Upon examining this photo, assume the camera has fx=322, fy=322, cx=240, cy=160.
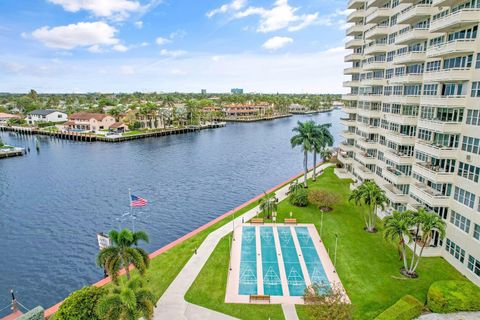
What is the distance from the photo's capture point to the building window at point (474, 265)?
3107cm

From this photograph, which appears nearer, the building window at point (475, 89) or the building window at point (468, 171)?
the building window at point (475, 89)

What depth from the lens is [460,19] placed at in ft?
104

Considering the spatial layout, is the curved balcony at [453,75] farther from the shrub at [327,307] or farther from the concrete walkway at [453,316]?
the shrub at [327,307]

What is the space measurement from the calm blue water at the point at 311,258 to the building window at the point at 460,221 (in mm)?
14967

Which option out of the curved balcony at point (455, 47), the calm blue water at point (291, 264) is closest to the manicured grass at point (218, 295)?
the calm blue water at point (291, 264)

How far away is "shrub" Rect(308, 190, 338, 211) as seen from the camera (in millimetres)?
51469

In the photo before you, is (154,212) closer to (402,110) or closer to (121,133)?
(402,110)

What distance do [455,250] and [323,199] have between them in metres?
19.7

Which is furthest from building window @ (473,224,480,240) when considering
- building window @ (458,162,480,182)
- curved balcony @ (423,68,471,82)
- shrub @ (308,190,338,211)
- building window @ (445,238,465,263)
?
shrub @ (308,190,338,211)

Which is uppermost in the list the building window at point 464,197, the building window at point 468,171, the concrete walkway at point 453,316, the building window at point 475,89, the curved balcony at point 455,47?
the curved balcony at point 455,47

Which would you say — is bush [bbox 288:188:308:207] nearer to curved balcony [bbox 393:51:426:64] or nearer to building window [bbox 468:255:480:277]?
curved balcony [bbox 393:51:426:64]

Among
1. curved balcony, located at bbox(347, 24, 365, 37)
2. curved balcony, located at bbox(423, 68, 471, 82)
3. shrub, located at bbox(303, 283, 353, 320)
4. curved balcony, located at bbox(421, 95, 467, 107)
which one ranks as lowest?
shrub, located at bbox(303, 283, 353, 320)

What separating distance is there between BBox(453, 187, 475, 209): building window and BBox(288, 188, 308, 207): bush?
23.0 metres

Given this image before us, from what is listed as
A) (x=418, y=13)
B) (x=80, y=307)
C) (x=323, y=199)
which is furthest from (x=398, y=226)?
(x=80, y=307)
